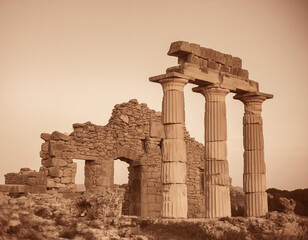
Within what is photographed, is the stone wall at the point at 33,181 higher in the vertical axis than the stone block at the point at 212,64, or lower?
lower

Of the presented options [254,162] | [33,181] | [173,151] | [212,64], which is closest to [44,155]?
[33,181]

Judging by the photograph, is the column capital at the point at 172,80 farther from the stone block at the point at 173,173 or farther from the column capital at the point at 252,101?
the column capital at the point at 252,101

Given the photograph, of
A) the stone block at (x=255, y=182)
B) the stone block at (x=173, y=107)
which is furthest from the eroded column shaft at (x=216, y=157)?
the stone block at (x=255, y=182)

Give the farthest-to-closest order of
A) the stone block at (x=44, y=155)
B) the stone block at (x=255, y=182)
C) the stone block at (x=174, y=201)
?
the stone block at (x=44, y=155)
the stone block at (x=255, y=182)
the stone block at (x=174, y=201)

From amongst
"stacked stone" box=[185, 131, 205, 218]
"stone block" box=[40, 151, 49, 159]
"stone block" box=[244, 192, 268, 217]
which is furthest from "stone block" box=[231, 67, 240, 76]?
"stone block" box=[40, 151, 49, 159]

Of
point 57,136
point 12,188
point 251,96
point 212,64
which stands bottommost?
point 12,188

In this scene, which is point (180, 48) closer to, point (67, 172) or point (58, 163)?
point (58, 163)

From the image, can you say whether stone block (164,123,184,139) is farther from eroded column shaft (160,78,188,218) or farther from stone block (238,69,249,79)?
stone block (238,69,249,79)

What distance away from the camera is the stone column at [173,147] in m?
16.4

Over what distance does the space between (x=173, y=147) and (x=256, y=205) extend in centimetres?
477

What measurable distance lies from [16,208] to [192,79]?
25.4 ft

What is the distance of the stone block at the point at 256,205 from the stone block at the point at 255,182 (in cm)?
19

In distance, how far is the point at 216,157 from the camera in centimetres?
1777

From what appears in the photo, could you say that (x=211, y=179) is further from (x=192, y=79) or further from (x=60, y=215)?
(x=60, y=215)
